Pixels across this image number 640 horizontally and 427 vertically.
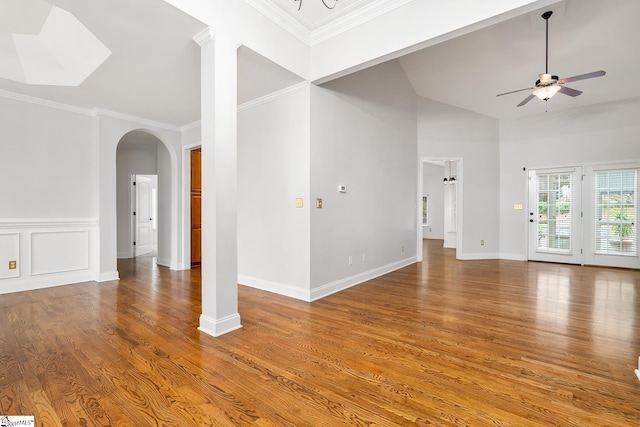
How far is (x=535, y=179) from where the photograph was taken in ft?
22.6

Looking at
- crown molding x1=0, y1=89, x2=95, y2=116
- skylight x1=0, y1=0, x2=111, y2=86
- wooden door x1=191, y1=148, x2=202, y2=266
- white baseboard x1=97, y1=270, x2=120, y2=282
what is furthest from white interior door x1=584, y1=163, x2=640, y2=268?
crown molding x1=0, y1=89, x2=95, y2=116

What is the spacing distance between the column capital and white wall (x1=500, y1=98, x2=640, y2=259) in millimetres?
7001

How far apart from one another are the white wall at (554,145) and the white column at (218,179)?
22.3 feet

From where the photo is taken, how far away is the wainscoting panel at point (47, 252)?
4.12 meters

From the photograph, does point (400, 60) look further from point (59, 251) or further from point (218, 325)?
point (59, 251)

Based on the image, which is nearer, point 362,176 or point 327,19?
point 327,19

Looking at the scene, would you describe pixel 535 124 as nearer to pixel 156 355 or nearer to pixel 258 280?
pixel 258 280

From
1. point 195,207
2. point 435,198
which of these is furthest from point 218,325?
point 435,198

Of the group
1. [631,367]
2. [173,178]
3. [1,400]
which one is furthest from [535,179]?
[1,400]

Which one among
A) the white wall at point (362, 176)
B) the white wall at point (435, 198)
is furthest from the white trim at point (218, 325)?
the white wall at point (435, 198)

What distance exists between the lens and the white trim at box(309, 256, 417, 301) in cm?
387

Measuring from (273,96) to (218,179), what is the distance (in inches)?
74.7

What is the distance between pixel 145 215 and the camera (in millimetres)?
8344

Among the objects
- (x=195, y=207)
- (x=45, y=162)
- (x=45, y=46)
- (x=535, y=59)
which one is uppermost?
(x=535, y=59)
